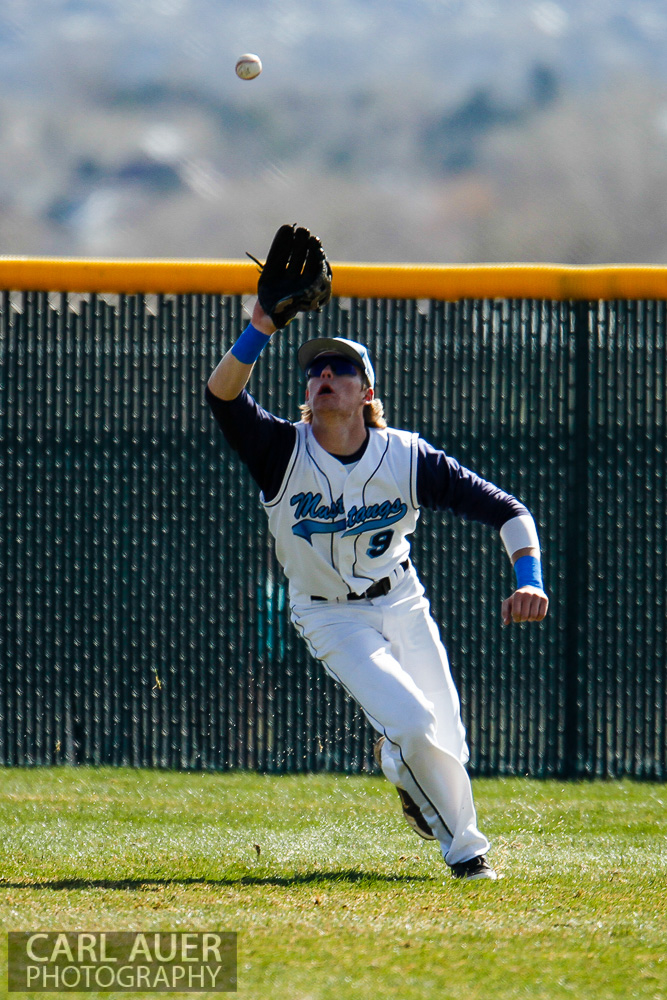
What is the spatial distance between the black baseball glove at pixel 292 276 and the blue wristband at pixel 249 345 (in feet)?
0.24

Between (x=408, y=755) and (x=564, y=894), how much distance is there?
23.4 inches

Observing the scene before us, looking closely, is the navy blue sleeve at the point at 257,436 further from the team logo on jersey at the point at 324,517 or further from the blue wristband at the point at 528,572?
the blue wristband at the point at 528,572

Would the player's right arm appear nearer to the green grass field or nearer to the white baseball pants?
the white baseball pants

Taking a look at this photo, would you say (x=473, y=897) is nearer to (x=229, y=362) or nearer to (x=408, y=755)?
(x=408, y=755)

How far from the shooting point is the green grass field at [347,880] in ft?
8.35

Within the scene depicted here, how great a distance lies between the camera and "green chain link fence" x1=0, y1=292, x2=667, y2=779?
213 inches

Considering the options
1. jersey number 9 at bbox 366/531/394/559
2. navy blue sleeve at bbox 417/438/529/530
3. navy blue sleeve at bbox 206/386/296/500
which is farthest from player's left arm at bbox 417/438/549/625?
navy blue sleeve at bbox 206/386/296/500

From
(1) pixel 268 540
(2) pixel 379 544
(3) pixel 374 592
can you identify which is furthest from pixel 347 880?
(1) pixel 268 540

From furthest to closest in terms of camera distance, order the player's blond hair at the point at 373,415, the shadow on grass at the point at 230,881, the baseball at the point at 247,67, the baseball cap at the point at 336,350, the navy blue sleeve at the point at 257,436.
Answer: the baseball at the point at 247,67 < the player's blond hair at the point at 373,415 < the baseball cap at the point at 336,350 < the navy blue sleeve at the point at 257,436 < the shadow on grass at the point at 230,881

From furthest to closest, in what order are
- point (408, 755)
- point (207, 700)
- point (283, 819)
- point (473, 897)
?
point (207, 700), point (283, 819), point (408, 755), point (473, 897)

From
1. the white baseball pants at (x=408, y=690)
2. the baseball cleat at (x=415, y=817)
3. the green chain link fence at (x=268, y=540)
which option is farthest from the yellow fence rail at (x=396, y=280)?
the baseball cleat at (x=415, y=817)

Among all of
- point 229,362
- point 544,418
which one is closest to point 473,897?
point 229,362

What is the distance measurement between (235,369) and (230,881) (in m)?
1.54

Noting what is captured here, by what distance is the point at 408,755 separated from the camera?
11.5 feet
